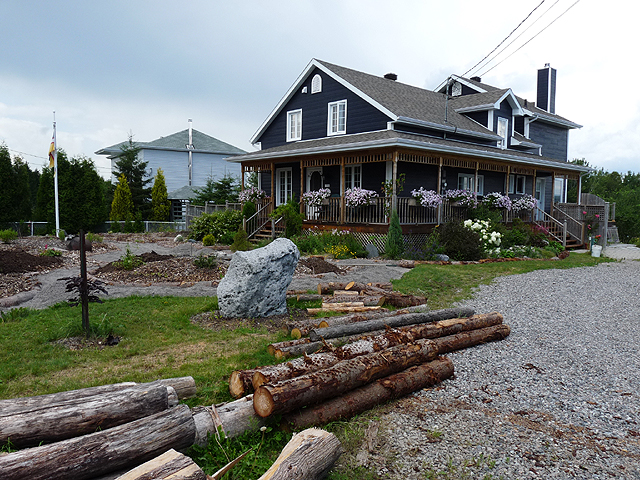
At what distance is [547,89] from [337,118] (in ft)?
55.6

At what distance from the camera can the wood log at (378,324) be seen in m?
6.00

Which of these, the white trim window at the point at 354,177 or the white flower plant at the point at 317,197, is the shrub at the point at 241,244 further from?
the white trim window at the point at 354,177

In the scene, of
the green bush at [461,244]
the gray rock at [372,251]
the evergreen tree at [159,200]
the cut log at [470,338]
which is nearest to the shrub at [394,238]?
the gray rock at [372,251]

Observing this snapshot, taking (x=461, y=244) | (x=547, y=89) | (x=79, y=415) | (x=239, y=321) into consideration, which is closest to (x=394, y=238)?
(x=461, y=244)

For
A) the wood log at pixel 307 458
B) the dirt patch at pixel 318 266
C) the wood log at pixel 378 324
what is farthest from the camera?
the dirt patch at pixel 318 266

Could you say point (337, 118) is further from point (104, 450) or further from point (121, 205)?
point (104, 450)

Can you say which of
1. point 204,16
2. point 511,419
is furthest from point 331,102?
point 511,419

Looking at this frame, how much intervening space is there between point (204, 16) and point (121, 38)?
8.31ft

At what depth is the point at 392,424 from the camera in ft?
13.8

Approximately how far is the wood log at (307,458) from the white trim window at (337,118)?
18.4 meters

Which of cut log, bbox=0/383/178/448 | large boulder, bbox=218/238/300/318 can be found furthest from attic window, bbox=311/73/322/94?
cut log, bbox=0/383/178/448

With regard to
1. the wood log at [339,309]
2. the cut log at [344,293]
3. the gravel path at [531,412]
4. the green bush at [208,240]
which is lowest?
the gravel path at [531,412]

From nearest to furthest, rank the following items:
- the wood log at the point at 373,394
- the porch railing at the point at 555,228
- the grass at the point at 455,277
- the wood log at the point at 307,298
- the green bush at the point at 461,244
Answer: the wood log at the point at 373,394 < the wood log at the point at 307,298 < the grass at the point at 455,277 < the green bush at the point at 461,244 < the porch railing at the point at 555,228

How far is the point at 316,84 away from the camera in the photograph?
21.9 meters
